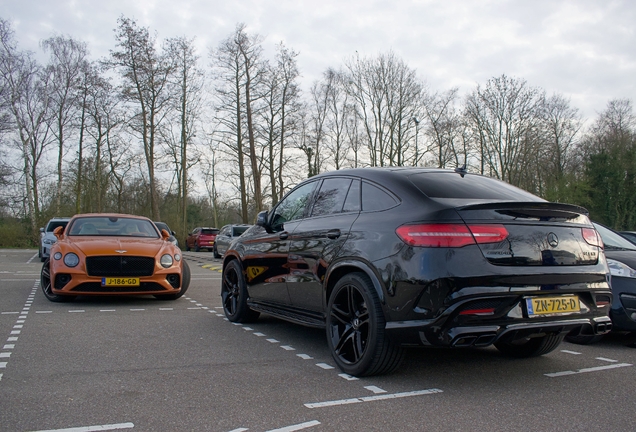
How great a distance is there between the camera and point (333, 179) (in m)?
5.30

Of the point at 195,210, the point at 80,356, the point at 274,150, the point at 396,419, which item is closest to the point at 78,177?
the point at 274,150

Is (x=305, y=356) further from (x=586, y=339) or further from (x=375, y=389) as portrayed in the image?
(x=586, y=339)

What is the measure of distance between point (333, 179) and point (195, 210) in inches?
2268

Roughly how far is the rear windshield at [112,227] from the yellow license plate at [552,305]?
743cm

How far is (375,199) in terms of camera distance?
4.49 meters

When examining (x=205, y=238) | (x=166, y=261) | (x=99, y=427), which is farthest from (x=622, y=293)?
(x=205, y=238)

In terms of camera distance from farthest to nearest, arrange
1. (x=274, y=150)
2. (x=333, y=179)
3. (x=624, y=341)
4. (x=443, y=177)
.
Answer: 1. (x=274, y=150)
2. (x=624, y=341)
3. (x=333, y=179)
4. (x=443, y=177)

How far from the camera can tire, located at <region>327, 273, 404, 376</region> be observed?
400 centimetres

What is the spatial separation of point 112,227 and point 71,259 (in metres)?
1.59

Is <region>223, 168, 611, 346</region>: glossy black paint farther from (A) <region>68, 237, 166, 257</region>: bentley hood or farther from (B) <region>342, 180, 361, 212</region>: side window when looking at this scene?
(A) <region>68, 237, 166, 257</region>: bentley hood

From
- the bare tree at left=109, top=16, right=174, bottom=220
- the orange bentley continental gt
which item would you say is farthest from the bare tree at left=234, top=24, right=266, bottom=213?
the orange bentley continental gt

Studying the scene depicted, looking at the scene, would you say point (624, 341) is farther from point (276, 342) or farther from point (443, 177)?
point (276, 342)

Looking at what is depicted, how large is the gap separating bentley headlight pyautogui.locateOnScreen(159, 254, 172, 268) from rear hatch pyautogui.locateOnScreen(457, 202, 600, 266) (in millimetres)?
5898

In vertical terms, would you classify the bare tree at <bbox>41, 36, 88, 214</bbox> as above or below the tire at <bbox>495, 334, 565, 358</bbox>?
above
